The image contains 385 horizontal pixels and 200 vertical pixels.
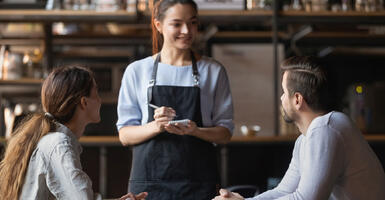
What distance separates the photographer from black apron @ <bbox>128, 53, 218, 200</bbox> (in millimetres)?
2377

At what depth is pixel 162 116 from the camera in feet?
7.50

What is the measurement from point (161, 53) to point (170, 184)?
0.56m

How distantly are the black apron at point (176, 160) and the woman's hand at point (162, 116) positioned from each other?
0.42ft

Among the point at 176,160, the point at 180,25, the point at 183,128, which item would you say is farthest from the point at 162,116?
the point at 180,25

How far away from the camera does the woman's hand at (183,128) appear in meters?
2.31

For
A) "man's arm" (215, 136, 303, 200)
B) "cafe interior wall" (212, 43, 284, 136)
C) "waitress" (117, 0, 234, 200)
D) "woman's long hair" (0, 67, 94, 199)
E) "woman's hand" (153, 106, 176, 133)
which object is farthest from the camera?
"cafe interior wall" (212, 43, 284, 136)

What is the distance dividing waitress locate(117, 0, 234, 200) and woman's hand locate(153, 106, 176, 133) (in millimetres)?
16

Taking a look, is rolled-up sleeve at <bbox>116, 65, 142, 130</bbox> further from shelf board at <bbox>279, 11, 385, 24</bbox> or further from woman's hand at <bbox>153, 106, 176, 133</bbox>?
shelf board at <bbox>279, 11, 385, 24</bbox>

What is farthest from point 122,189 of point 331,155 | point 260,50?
point 331,155

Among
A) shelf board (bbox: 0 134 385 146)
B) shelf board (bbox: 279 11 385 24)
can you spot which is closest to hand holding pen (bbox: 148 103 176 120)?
shelf board (bbox: 0 134 385 146)

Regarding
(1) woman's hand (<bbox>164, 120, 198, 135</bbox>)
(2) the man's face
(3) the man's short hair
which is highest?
(3) the man's short hair

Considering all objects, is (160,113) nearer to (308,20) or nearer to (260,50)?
(308,20)

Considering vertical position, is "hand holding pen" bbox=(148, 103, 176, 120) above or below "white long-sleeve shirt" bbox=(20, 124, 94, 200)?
above

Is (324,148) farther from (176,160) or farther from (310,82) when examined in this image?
(176,160)
